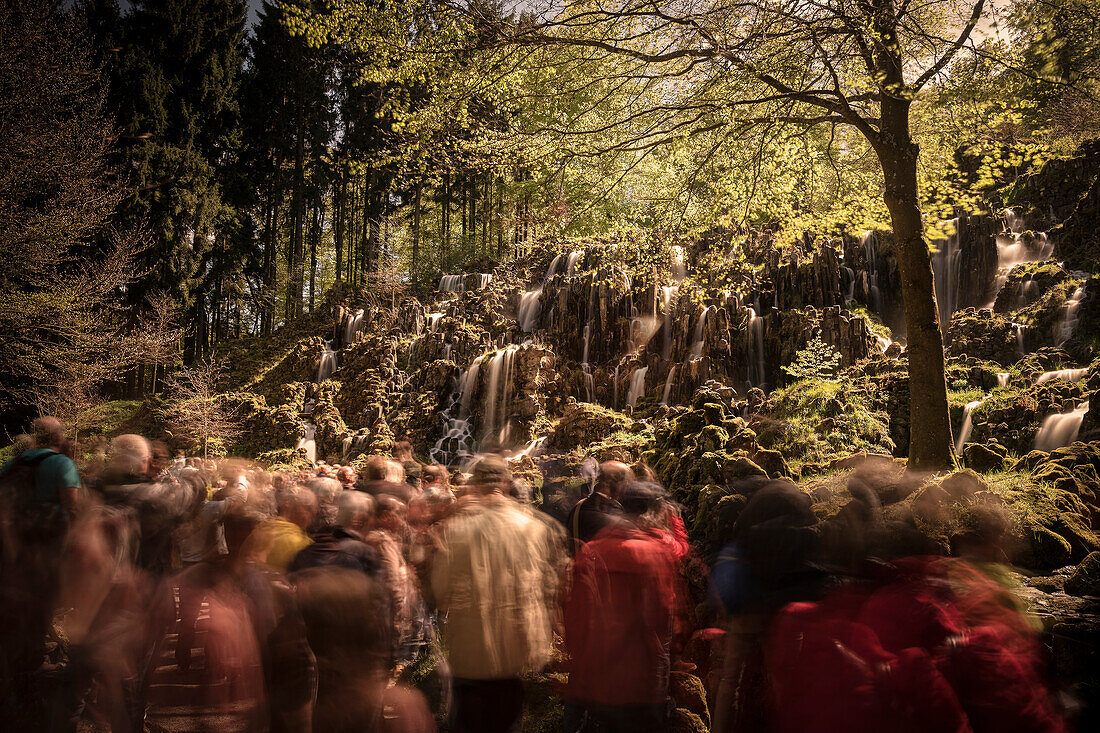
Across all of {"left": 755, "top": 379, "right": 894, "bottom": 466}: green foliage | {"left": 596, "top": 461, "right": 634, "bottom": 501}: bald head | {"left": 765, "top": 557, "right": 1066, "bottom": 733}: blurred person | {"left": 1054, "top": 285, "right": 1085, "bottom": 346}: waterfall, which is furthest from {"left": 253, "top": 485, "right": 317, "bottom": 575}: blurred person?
{"left": 1054, "top": 285, "right": 1085, "bottom": 346}: waterfall

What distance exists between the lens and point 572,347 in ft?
74.9

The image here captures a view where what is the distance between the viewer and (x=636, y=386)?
1972cm

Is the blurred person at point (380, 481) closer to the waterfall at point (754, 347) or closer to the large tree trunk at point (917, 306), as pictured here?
the large tree trunk at point (917, 306)

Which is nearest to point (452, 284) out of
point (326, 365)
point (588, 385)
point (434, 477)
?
point (326, 365)

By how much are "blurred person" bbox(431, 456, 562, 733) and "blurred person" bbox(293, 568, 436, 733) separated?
386 mm

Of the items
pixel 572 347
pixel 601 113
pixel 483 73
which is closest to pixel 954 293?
pixel 572 347

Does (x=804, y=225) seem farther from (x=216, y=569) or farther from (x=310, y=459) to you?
(x=310, y=459)

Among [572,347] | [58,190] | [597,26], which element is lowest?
[572,347]

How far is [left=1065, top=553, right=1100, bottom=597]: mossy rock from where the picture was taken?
411 centimetres

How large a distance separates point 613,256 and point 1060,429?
8096 mm

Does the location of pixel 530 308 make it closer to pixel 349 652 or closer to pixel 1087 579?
pixel 1087 579

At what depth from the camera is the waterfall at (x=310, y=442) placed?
20841 mm

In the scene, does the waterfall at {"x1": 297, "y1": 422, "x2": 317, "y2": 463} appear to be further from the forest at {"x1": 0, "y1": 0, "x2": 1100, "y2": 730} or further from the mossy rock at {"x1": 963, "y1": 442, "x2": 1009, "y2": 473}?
the mossy rock at {"x1": 963, "y1": 442, "x2": 1009, "y2": 473}

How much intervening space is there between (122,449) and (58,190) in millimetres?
15869
